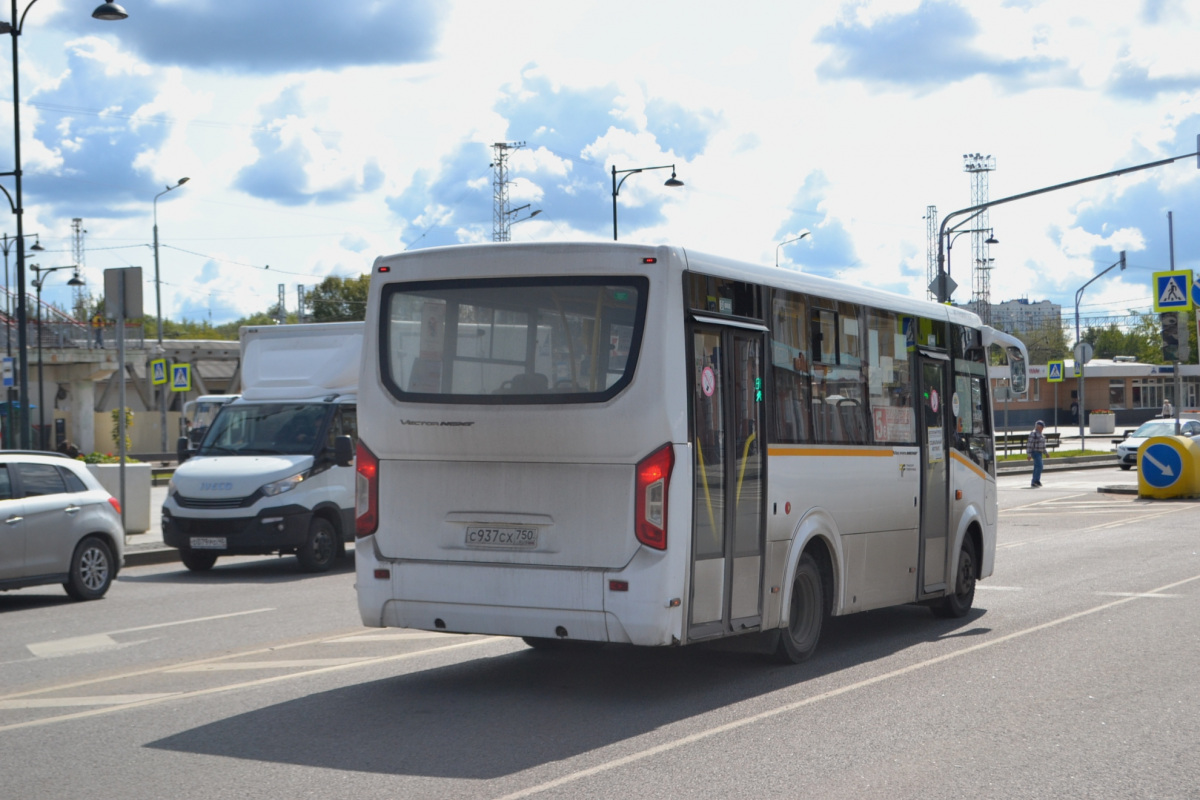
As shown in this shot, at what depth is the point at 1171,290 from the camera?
29.2 meters

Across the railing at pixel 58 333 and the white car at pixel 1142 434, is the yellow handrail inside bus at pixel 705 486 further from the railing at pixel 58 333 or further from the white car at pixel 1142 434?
the railing at pixel 58 333

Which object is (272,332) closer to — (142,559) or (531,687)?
(142,559)

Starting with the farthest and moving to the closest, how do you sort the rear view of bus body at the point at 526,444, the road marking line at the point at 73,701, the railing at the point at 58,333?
the railing at the point at 58,333, the road marking line at the point at 73,701, the rear view of bus body at the point at 526,444

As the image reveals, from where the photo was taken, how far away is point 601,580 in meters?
7.93

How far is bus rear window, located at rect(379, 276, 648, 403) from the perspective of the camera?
320 inches

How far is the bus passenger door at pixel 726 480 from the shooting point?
820 centimetres

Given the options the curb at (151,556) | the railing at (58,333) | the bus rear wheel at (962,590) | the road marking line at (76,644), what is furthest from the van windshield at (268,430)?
the railing at (58,333)

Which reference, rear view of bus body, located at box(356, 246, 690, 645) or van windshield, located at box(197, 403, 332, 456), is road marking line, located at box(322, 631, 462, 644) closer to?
rear view of bus body, located at box(356, 246, 690, 645)

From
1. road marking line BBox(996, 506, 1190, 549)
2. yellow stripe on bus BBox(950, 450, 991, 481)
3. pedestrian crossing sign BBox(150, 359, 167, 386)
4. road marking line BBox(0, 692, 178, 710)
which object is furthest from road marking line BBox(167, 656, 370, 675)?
pedestrian crossing sign BBox(150, 359, 167, 386)

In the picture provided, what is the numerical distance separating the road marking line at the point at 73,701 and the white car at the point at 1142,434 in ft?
119

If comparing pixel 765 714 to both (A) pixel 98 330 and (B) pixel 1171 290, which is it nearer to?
(B) pixel 1171 290

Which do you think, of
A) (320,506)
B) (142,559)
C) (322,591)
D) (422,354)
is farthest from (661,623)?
(142,559)

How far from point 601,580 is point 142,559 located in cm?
1202

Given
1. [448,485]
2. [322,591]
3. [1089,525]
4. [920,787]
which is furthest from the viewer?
[1089,525]
